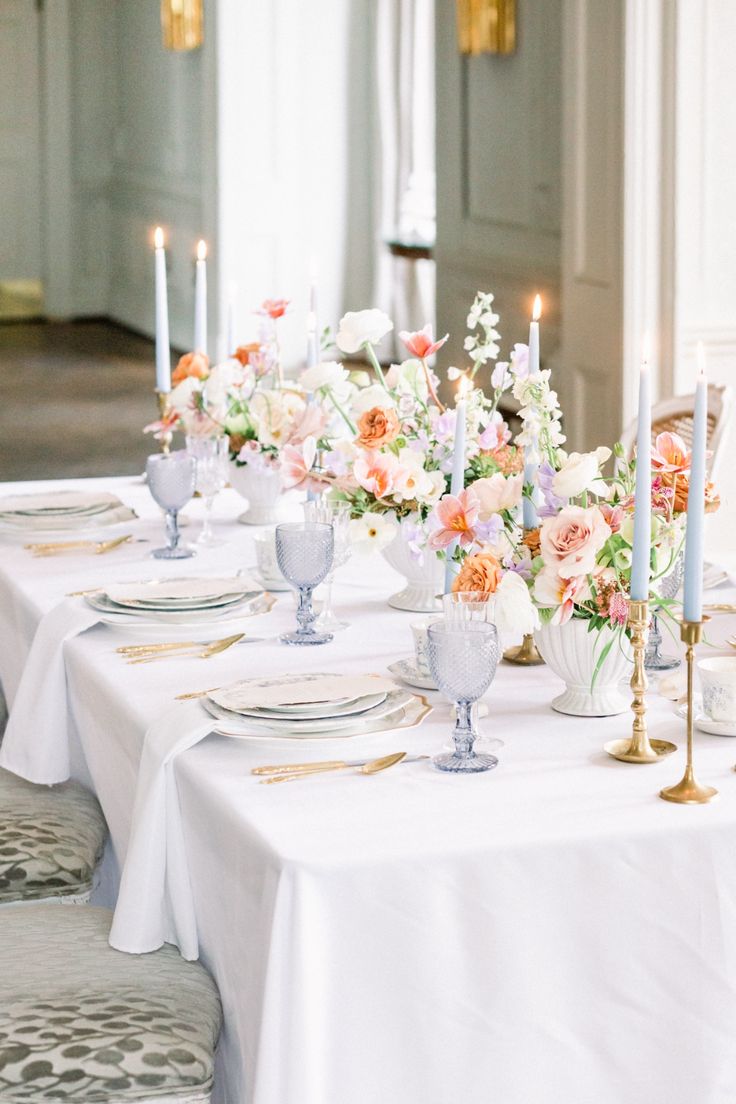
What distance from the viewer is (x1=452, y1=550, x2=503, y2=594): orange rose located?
5.99ft

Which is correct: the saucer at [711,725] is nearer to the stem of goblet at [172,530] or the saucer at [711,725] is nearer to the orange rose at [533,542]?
the orange rose at [533,542]

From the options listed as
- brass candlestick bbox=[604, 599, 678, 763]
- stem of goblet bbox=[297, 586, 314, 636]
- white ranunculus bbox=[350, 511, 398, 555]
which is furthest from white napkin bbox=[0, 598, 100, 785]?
brass candlestick bbox=[604, 599, 678, 763]

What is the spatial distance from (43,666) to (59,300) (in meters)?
10.9

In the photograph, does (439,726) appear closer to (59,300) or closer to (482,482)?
(482,482)

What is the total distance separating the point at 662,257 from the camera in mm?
5203

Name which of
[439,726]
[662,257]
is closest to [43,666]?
[439,726]

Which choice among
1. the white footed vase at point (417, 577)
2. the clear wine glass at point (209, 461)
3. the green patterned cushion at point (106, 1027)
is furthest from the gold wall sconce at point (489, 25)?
the green patterned cushion at point (106, 1027)

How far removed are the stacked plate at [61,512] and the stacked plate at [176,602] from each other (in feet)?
1.81

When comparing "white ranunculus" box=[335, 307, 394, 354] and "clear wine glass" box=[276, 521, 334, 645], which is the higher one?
"white ranunculus" box=[335, 307, 394, 354]

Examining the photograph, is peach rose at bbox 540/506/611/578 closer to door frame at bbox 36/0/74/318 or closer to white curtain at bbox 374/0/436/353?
white curtain at bbox 374/0/436/353

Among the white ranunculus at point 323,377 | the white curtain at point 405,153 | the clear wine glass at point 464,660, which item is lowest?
the clear wine glass at point 464,660

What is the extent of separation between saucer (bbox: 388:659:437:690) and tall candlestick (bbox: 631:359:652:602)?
422 millimetres

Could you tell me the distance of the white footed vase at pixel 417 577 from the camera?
2465 millimetres

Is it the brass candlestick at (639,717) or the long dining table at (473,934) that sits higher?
the brass candlestick at (639,717)
